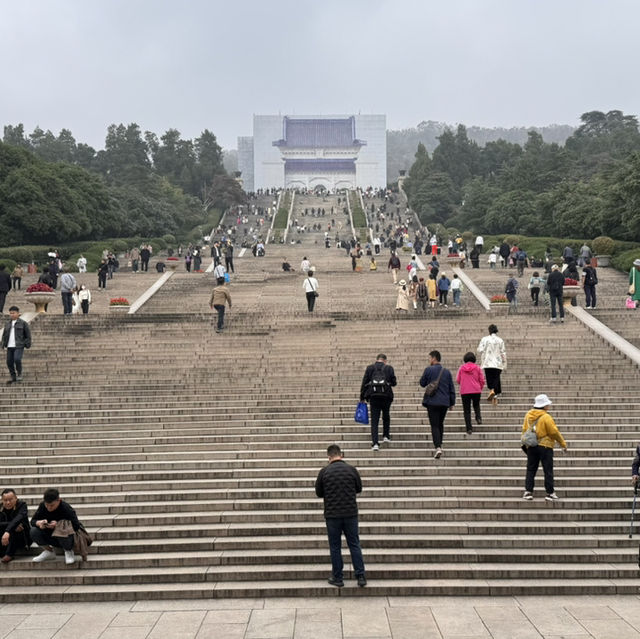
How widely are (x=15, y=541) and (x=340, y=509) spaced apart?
10.2 feet

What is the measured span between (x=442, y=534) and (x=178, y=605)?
107 inches

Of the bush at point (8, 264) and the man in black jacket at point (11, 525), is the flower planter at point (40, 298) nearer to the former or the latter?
the man in black jacket at point (11, 525)

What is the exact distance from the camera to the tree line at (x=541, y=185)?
3812 cm

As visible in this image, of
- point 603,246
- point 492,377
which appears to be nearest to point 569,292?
point 492,377

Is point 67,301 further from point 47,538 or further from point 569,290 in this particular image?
point 47,538

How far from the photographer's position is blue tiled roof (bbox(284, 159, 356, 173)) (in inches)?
4446

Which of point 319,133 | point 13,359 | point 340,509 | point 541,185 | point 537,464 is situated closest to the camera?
point 340,509

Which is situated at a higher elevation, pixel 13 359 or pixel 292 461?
pixel 13 359

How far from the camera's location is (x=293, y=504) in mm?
9328

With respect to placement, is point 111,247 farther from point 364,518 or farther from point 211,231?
point 364,518

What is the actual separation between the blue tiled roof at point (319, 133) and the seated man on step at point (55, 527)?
354ft

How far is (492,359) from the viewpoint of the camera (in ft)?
40.9

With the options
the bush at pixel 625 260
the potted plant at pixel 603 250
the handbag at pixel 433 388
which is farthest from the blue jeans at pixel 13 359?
the potted plant at pixel 603 250

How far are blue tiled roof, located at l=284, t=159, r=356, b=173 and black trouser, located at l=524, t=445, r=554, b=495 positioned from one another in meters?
106
